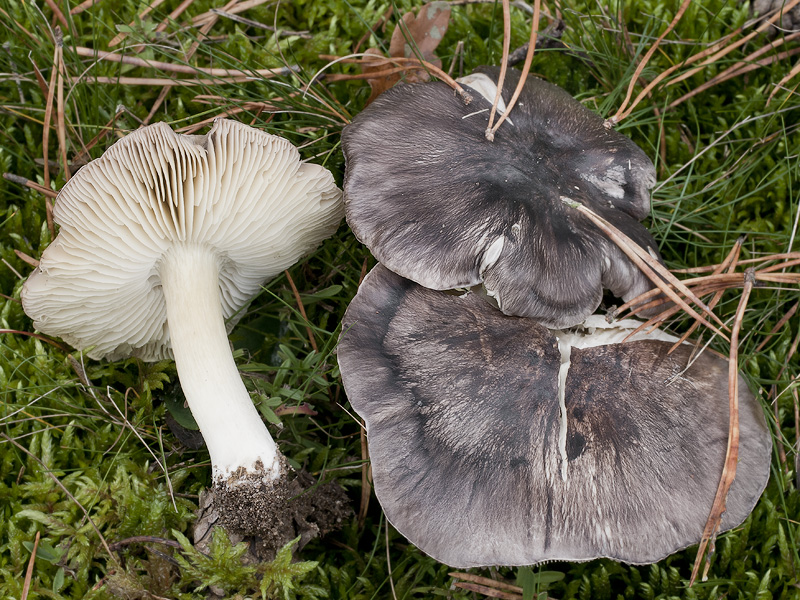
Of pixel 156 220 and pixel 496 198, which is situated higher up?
pixel 156 220

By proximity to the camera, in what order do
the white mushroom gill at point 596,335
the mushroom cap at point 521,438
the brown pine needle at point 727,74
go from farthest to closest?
the brown pine needle at point 727,74 → the white mushroom gill at point 596,335 → the mushroom cap at point 521,438

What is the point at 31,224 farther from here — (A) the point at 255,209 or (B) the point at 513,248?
(B) the point at 513,248

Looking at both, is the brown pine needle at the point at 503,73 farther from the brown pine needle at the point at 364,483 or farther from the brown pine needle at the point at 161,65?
the brown pine needle at the point at 364,483

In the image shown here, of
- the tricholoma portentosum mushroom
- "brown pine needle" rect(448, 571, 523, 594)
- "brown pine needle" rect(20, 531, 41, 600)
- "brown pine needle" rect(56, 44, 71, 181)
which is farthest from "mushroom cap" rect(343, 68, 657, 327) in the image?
"brown pine needle" rect(20, 531, 41, 600)

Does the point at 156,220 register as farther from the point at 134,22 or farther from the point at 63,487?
the point at 134,22

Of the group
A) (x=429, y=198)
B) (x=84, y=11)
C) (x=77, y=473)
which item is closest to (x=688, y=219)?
(x=429, y=198)

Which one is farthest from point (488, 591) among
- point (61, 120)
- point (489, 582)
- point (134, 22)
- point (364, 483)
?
point (134, 22)

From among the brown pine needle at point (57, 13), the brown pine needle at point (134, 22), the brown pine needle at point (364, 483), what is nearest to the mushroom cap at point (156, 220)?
the brown pine needle at point (364, 483)
